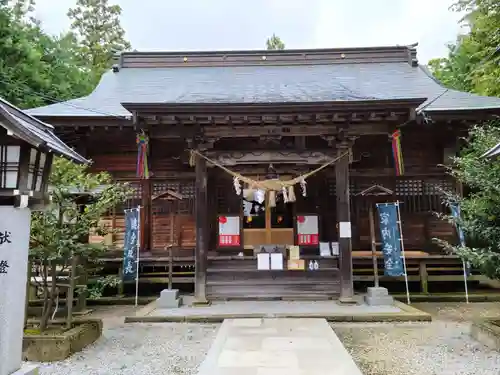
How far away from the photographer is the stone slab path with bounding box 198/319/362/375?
4156 mm

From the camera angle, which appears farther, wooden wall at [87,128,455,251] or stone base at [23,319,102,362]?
wooden wall at [87,128,455,251]

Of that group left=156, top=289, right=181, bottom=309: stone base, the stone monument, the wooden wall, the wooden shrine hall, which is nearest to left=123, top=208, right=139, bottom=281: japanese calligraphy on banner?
the wooden shrine hall

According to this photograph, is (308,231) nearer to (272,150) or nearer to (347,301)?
(347,301)

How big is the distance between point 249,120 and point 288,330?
446cm

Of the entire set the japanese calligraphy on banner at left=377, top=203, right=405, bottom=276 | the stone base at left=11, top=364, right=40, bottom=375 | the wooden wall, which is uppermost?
the wooden wall

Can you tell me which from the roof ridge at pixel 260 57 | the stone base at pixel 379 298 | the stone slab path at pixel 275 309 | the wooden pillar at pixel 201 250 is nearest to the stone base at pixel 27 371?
the stone slab path at pixel 275 309

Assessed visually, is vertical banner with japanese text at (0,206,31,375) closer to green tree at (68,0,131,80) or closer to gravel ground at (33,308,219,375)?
gravel ground at (33,308,219,375)

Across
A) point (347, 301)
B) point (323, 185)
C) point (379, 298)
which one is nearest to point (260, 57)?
point (323, 185)

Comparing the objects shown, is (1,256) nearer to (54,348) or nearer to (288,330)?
(54,348)

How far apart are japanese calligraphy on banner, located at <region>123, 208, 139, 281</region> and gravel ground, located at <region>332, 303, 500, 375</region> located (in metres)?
4.89

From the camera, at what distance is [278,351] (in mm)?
4840

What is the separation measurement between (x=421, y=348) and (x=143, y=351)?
4177mm

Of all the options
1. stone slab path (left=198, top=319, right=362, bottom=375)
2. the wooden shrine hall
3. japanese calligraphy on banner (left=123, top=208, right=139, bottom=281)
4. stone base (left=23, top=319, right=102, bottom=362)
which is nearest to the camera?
stone slab path (left=198, top=319, right=362, bottom=375)

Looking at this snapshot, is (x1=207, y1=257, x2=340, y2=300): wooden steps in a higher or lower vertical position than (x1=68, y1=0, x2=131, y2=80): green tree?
lower
